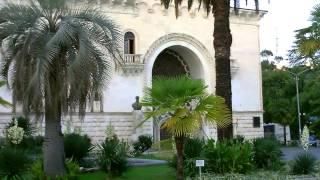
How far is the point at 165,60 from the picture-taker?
4566cm

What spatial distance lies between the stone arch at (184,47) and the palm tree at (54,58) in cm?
2460

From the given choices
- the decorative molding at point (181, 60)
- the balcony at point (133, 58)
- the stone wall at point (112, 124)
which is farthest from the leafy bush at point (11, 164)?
the decorative molding at point (181, 60)

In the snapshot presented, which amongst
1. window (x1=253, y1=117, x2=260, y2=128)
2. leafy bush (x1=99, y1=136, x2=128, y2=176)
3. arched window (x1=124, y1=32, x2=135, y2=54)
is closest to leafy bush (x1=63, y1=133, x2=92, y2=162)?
leafy bush (x1=99, y1=136, x2=128, y2=176)

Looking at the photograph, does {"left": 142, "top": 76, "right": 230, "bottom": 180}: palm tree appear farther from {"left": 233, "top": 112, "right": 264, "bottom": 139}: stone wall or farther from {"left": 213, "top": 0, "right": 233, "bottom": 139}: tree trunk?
{"left": 233, "top": 112, "right": 264, "bottom": 139}: stone wall

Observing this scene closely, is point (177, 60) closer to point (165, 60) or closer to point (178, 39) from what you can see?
point (165, 60)

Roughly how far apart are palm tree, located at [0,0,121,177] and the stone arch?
2460 cm

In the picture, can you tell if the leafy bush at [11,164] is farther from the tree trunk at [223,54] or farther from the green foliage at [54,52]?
the tree trunk at [223,54]

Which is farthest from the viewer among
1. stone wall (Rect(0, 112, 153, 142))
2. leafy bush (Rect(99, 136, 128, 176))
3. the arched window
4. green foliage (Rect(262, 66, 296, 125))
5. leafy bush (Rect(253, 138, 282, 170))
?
green foliage (Rect(262, 66, 296, 125))

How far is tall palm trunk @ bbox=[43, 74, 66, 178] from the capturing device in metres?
16.0

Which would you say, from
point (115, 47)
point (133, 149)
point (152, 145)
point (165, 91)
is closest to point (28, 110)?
point (115, 47)

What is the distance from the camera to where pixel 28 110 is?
53.0 feet

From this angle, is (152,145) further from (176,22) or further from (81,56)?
(81,56)

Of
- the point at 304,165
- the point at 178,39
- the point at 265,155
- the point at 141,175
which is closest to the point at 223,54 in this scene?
the point at 265,155

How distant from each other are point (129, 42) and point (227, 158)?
25741 mm
